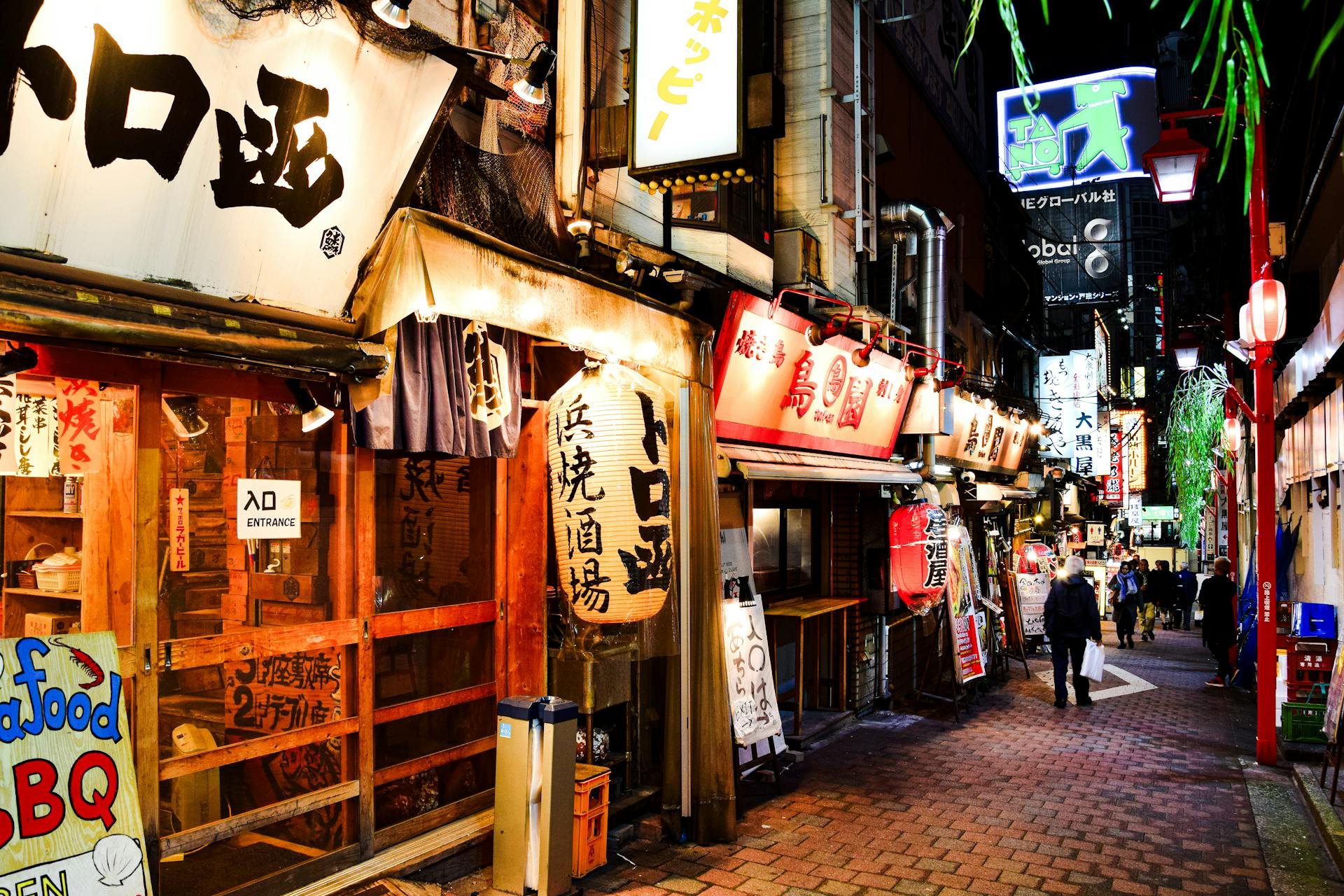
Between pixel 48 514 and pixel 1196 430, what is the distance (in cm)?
2555

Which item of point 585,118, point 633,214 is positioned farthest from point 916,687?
point 585,118

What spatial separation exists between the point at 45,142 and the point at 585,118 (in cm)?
509

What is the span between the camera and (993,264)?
81.3ft

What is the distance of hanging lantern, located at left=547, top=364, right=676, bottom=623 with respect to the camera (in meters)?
7.02

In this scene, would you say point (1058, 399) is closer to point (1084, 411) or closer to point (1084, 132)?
point (1084, 411)

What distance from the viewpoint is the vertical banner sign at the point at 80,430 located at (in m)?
5.07

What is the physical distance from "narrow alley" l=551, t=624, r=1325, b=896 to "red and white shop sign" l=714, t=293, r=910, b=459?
169 inches

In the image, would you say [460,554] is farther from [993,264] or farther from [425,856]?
[993,264]

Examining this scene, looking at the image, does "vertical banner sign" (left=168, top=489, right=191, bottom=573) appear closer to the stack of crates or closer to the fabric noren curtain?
the fabric noren curtain

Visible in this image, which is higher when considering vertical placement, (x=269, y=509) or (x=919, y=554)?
(x=269, y=509)

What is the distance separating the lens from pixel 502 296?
6.42 meters

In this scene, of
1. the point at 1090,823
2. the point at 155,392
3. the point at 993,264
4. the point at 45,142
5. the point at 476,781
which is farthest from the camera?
the point at 993,264

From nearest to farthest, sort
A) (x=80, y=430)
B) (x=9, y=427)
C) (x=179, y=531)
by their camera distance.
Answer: (x=80, y=430) → (x=9, y=427) → (x=179, y=531)

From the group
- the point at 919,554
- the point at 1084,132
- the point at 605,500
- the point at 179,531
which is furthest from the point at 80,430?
the point at 1084,132
